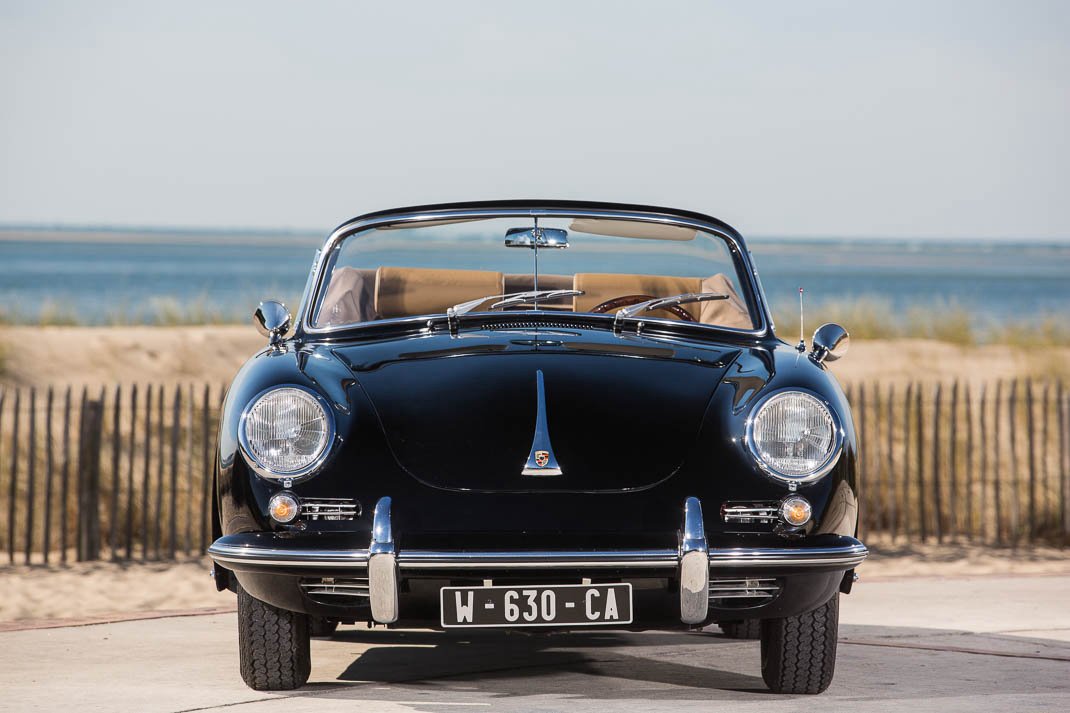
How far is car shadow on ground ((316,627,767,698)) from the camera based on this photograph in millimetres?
4941

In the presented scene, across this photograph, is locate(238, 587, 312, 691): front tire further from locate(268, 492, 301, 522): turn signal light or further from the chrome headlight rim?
the chrome headlight rim

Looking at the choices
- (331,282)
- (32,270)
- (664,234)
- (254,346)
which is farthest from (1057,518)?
(32,270)

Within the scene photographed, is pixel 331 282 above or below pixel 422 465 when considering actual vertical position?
above

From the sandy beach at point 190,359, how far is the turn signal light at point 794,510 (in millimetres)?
10335

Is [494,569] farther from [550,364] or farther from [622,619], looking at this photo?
[550,364]

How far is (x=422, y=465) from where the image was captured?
4.26m

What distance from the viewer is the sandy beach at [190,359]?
574 inches

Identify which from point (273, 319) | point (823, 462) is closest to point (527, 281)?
point (273, 319)

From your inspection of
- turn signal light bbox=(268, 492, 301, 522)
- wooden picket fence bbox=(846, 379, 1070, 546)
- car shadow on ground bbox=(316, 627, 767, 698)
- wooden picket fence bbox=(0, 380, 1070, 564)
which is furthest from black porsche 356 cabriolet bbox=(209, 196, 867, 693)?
wooden picket fence bbox=(846, 379, 1070, 546)

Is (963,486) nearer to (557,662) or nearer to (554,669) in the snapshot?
(557,662)

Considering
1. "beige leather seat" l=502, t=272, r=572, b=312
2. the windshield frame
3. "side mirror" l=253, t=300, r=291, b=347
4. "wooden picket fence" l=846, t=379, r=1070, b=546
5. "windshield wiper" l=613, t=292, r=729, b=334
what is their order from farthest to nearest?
"wooden picket fence" l=846, t=379, r=1070, b=546
"beige leather seat" l=502, t=272, r=572, b=312
the windshield frame
"side mirror" l=253, t=300, r=291, b=347
"windshield wiper" l=613, t=292, r=729, b=334

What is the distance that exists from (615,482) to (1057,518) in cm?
748

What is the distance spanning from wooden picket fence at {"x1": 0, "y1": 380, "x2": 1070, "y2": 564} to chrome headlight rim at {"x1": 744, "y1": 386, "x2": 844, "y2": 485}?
208 inches

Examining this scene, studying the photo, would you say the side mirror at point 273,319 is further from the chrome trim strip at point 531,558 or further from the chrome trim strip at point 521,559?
the chrome trim strip at point 521,559
